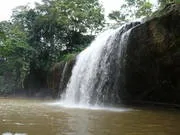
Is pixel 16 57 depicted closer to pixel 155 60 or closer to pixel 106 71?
pixel 106 71

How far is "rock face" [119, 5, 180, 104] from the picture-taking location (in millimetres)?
12203

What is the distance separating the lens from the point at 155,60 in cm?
1299

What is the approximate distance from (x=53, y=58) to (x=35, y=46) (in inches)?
96.8

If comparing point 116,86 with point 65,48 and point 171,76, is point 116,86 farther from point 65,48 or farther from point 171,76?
point 65,48

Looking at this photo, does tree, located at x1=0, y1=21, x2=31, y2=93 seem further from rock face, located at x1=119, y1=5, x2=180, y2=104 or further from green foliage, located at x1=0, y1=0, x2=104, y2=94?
rock face, located at x1=119, y1=5, x2=180, y2=104

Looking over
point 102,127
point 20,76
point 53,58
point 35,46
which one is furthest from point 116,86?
point 20,76

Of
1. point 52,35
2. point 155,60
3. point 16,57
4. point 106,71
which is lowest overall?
point 106,71

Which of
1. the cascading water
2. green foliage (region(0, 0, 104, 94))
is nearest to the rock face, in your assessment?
the cascading water

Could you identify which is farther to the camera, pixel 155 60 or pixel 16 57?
pixel 16 57

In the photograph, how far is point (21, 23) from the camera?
33.1 m

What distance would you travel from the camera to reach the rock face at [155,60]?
12203 millimetres

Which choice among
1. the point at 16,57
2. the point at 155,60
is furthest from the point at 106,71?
the point at 16,57

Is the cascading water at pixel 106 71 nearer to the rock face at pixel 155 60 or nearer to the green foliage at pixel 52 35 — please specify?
the rock face at pixel 155 60

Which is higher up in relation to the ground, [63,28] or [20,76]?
[63,28]
